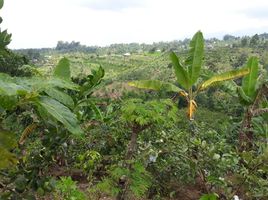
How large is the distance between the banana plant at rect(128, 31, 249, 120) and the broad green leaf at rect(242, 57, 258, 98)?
623 millimetres

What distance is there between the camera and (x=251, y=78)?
22.2 ft

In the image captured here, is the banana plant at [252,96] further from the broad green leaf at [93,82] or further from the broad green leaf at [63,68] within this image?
the broad green leaf at [63,68]

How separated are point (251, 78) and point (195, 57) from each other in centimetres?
131

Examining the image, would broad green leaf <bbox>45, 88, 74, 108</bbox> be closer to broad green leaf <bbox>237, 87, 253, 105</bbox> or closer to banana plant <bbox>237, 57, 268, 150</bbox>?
banana plant <bbox>237, 57, 268, 150</bbox>

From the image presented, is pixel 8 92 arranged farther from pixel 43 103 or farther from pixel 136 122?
pixel 136 122

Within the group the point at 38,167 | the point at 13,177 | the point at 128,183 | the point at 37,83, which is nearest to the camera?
the point at 37,83

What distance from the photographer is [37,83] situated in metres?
1.33

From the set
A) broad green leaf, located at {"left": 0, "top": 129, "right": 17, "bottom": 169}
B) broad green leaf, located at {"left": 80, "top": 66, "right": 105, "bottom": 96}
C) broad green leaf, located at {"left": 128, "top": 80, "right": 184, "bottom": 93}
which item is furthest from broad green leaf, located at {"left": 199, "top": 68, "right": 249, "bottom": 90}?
broad green leaf, located at {"left": 0, "top": 129, "right": 17, "bottom": 169}

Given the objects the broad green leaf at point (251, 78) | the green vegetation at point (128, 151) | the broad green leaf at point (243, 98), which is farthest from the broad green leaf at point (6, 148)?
the broad green leaf at point (251, 78)

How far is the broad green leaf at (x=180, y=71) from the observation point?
5.88 meters

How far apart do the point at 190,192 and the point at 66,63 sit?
80.0 inches

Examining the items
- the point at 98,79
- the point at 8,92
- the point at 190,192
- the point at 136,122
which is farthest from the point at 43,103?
the point at 190,192

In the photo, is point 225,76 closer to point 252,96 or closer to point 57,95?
point 252,96

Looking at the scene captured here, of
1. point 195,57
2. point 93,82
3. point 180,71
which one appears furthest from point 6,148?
point 195,57
